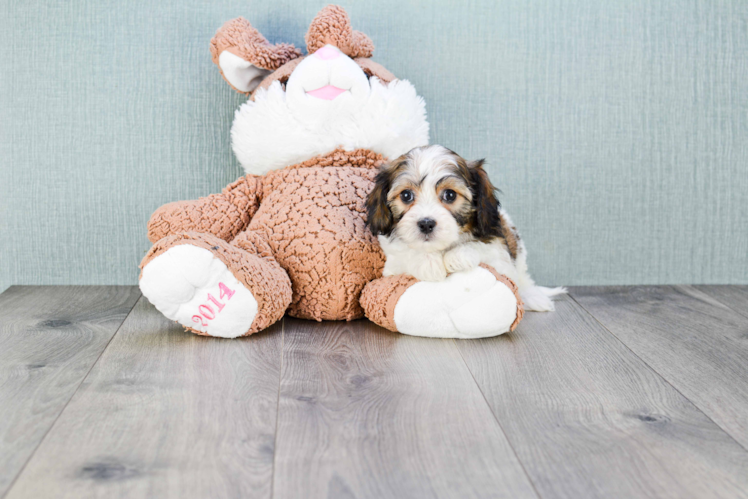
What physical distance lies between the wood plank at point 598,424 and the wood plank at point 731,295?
0.69m


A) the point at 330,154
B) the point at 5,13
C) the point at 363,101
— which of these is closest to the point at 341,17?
the point at 363,101

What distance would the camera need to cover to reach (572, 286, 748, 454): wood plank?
1.39 meters

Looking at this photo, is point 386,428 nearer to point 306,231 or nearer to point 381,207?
point 381,207

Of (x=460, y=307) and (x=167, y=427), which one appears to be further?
(x=460, y=307)

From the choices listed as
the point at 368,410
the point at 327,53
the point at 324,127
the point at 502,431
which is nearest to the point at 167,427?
the point at 368,410

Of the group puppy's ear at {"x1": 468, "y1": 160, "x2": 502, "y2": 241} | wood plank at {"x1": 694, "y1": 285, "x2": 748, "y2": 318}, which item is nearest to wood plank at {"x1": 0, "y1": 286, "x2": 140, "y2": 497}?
puppy's ear at {"x1": 468, "y1": 160, "x2": 502, "y2": 241}

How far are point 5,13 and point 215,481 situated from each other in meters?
1.97

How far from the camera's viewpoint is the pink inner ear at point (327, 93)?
6.47 ft

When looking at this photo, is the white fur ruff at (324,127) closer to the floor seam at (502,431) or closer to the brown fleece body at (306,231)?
the brown fleece body at (306,231)

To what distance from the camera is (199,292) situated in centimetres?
165

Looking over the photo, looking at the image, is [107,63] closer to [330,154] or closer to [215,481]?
[330,154]

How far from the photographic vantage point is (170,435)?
3.83 feet

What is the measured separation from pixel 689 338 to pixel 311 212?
113 centimetres

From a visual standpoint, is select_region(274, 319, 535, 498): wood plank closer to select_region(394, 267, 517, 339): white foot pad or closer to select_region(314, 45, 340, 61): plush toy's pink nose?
select_region(394, 267, 517, 339): white foot pad
